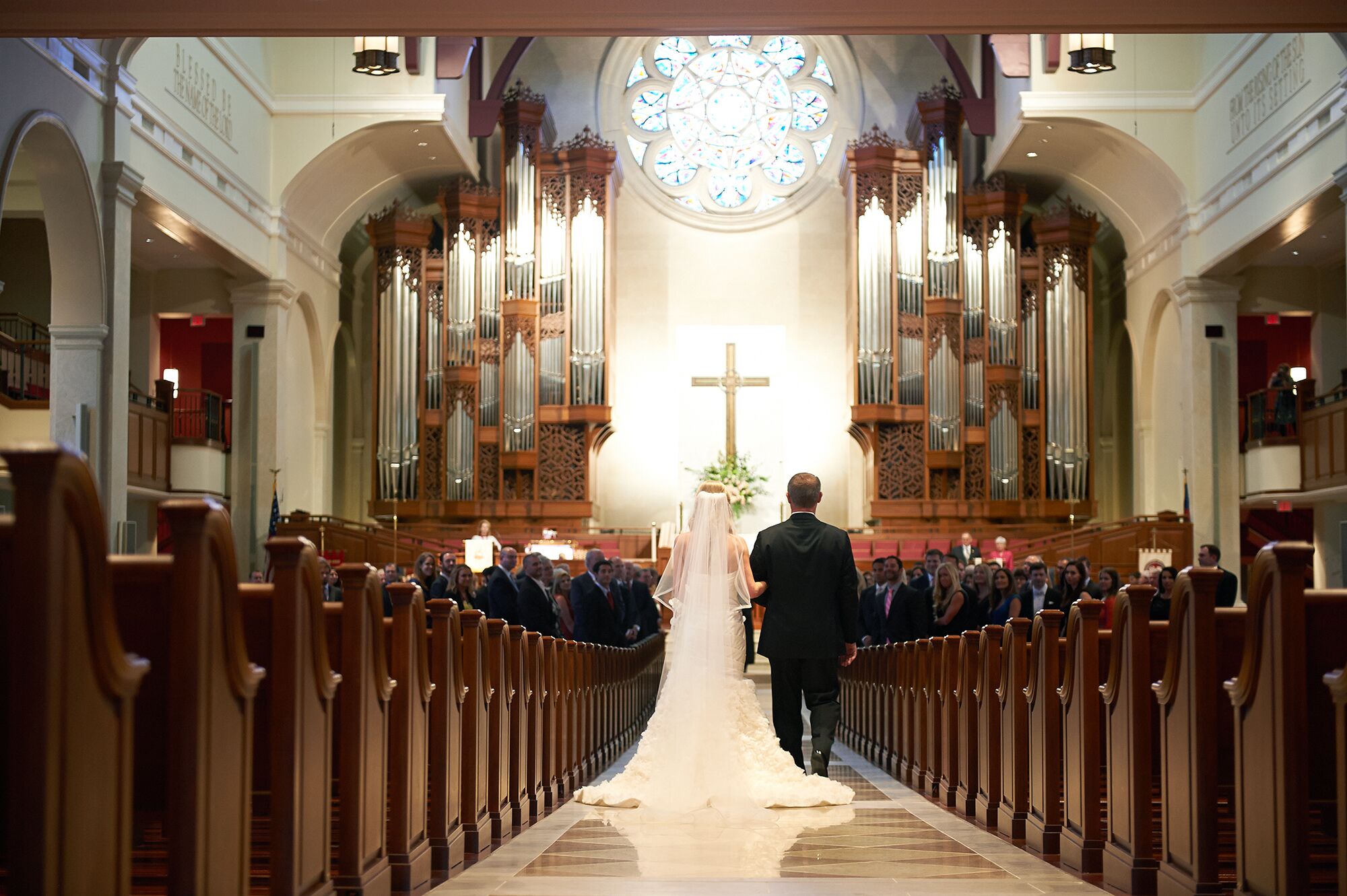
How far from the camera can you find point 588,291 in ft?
69.3

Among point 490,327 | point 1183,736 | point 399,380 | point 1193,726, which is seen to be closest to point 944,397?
point 490,327

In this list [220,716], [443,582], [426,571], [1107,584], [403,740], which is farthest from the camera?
[426,571]

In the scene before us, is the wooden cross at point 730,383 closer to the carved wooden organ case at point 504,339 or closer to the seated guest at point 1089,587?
the carved wooden organ case at point 504,339

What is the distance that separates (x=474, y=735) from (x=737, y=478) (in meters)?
15.8

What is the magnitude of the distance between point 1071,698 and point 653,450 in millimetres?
17761

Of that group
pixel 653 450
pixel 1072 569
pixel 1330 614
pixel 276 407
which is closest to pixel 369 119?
pixel 276 407

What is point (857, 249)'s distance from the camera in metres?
21.1

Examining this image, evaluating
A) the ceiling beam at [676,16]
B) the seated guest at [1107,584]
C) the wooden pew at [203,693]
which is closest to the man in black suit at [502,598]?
the ceiling beam at [676,16]

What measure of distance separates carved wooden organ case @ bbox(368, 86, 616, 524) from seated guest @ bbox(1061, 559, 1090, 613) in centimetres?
1053

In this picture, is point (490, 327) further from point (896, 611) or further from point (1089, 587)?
point (1089, 587)

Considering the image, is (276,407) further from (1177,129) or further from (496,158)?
(1177,129)

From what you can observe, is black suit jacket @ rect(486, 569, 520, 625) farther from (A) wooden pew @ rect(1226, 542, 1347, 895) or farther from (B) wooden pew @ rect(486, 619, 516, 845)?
(A) wooden pew @ rect(1226, 542, 1347, 895)

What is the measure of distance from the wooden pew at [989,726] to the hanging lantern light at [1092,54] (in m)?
9.73

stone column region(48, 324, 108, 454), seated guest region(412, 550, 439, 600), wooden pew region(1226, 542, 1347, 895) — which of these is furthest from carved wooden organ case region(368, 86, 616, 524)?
wooden pew region(1226, 542, 1347, 895)
